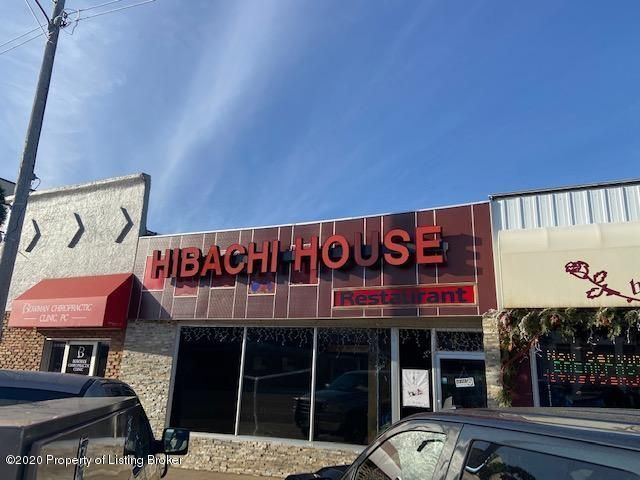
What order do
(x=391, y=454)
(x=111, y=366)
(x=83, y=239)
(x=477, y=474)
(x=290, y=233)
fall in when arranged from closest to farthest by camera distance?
1. (x=477, y=474)
2. (x=391, y=454)
3. (x=290, y=233)
4. (x=111, y=366)
5. (x=83, y=239)

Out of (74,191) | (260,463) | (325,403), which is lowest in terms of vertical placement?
(260,463)

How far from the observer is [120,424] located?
281 centimetres

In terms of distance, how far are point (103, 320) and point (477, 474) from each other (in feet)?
34.1

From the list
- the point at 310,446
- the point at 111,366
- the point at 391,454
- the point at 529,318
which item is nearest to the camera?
the point at 391,454

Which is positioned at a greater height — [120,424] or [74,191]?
[74,191]

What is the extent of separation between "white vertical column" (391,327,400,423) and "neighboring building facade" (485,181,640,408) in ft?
5.63

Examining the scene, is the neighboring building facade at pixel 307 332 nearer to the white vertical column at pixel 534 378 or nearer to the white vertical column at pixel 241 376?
the white vertical column at pixel 241 376

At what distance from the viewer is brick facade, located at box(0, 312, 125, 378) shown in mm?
11844

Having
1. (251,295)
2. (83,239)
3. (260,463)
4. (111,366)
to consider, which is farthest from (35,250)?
(260,463)

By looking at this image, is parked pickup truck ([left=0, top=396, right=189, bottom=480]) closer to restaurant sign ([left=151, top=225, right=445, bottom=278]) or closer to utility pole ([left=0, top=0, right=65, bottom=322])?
utility pole ([left=0, top=0, right=65, bottom=322])

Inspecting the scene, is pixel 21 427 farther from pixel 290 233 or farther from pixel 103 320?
pixel 103 320

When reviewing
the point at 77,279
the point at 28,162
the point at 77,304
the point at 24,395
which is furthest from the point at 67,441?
the point at 77,279

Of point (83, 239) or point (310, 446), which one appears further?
point (83, 239)

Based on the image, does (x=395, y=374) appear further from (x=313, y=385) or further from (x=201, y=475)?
(x=201, y=475)
